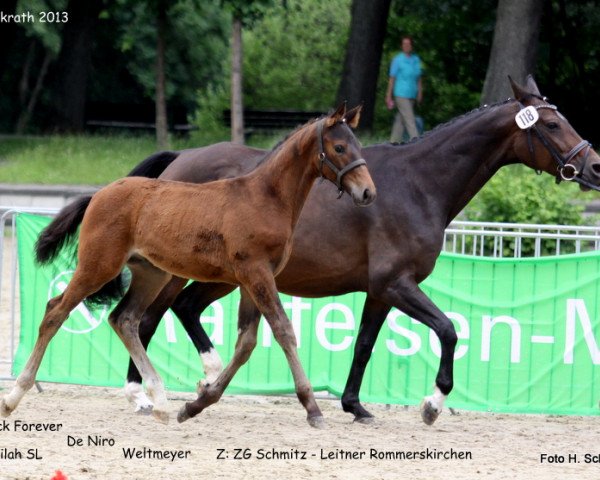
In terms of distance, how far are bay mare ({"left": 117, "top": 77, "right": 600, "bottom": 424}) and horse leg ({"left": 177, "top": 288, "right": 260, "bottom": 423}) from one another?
0.08 metres

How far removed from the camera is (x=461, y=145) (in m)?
7.87

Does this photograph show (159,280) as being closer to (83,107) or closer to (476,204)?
(476,204)

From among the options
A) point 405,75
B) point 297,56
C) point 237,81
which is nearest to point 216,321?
point 237,81

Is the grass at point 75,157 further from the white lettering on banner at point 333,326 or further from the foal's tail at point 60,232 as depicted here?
the foal's tail at point 60,232

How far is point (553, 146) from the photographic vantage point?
25.0 ft

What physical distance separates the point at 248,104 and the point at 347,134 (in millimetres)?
23247

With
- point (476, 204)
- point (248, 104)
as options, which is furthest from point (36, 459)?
point (248, 104)

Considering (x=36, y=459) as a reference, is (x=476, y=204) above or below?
above

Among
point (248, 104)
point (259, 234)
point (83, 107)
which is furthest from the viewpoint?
point (248, 104)

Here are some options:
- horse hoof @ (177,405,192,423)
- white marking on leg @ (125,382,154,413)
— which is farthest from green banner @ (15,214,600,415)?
horse hoof @ (177,405,192,423)

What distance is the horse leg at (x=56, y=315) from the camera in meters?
7.17

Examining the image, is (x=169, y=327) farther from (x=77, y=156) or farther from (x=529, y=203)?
(x=77, y=156)

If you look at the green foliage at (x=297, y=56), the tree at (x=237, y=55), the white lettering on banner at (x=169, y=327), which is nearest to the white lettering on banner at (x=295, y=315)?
the white lettering on banner at (x=169, y=327)

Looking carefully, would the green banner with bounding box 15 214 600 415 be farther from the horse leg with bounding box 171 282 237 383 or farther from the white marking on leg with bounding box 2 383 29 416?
the white marking on leg with bounding box 2 383 29 416
